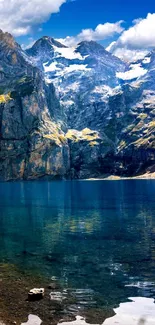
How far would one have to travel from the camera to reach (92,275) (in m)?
47.0

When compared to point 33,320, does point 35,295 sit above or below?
above

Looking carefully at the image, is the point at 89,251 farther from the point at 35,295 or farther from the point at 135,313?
the point at 135,313

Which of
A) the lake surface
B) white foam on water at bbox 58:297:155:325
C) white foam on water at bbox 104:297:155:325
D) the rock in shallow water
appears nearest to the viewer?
the rock in shallow water

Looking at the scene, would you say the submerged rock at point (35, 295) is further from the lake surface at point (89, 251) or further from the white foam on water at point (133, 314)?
the white foam on water at point (133, 314)

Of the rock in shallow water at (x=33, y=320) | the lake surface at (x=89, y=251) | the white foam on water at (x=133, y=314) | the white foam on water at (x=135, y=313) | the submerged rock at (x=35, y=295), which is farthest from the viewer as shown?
the lake surface at (x=89, y=251)

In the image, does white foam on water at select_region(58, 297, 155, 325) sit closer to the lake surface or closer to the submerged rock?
the lake surface

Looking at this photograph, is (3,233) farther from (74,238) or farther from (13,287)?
(13,287)

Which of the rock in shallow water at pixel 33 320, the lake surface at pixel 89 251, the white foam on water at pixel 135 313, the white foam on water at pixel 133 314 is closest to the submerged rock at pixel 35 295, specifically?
the lake surface at pixel 89 251

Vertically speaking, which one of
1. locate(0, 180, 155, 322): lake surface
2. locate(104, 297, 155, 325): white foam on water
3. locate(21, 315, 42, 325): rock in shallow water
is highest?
locate(0, 180, 155, 322): lake surface

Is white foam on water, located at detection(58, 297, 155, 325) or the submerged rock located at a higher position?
the submerged rock

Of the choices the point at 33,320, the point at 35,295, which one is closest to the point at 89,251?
the point at 35,295

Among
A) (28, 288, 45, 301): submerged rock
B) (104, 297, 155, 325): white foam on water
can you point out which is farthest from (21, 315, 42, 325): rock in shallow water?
(104, 297, 155, 325): white foam on water

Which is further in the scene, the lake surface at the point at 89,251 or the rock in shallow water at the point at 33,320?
the lake surface at the point at 89,251

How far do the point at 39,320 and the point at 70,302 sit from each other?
5.22 metres
